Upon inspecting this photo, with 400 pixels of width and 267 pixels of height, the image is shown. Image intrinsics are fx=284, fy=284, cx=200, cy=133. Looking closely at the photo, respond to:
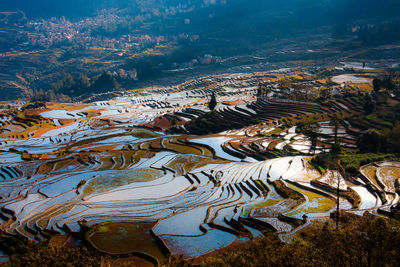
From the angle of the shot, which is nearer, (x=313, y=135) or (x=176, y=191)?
(x=176, y=191)

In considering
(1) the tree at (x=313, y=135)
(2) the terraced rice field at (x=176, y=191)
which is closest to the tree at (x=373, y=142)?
(2) the terraced rice field at (x=176, y=191)

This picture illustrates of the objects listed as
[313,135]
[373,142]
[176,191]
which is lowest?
[176,191]

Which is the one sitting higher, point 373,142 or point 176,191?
point 373,142

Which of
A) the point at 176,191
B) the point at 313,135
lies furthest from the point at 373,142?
the point at 176,191

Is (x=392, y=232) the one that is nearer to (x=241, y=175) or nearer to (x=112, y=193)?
(x=241, y=175)

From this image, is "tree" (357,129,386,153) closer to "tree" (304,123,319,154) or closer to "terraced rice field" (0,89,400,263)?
"terraced rice field" (0,89,400,263)

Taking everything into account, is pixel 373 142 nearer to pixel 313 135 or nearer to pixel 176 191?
pixel 313 135

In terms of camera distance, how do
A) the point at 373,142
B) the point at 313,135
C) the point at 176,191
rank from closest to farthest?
the point at 176,191
the point at 373,142
the point at 313,135

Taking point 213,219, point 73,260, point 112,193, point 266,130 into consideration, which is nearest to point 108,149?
point 112,193

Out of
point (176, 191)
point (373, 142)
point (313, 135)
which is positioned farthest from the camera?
point (313, 135)

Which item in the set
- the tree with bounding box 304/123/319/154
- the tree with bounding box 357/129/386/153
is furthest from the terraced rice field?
the tree with bounding box 357/129/386/153
